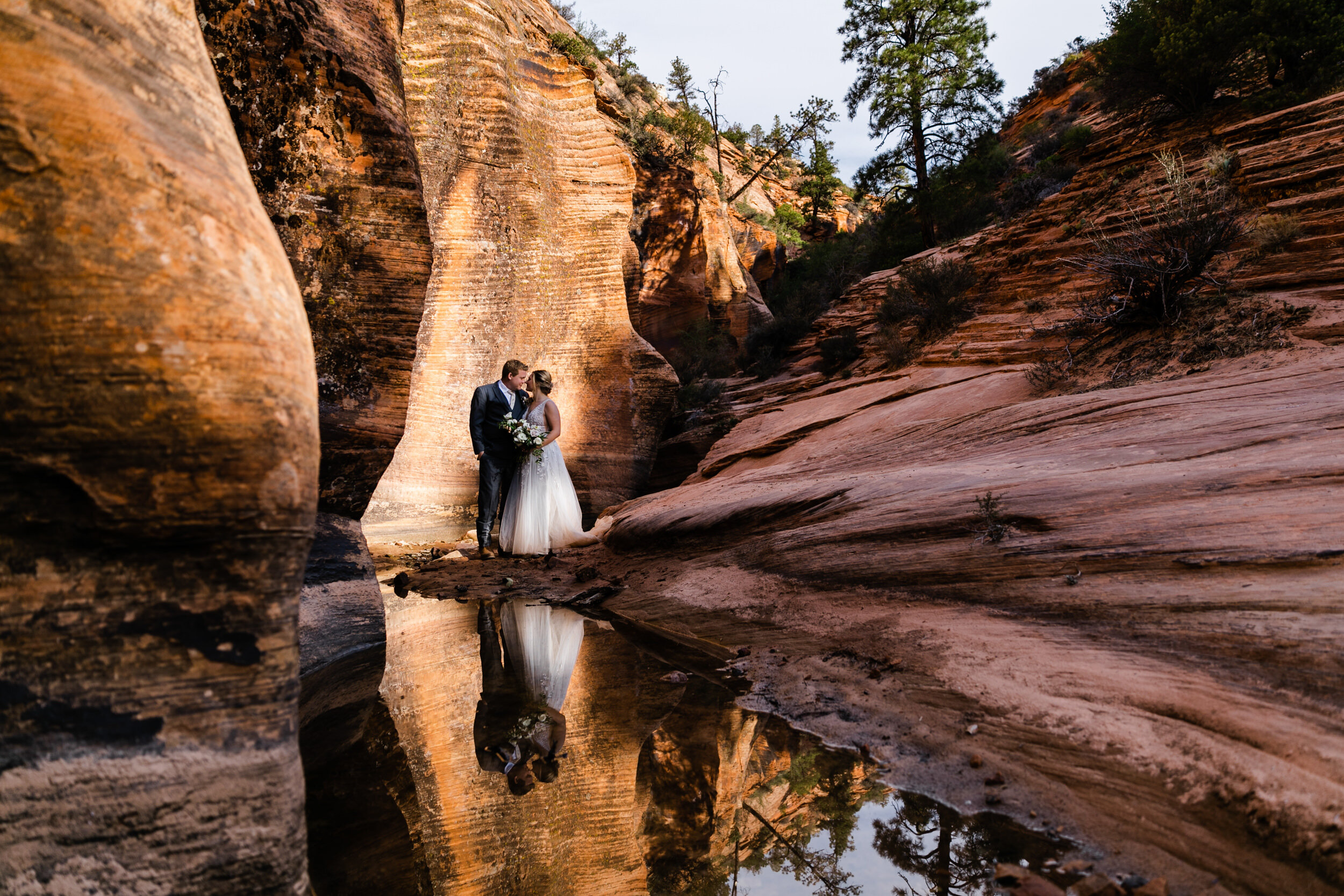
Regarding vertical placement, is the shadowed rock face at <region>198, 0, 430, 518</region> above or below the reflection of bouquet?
above

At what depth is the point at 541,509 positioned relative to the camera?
29.3ft

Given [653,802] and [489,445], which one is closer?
[653,802]

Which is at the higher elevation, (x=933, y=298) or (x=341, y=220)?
(x=933, y=298)

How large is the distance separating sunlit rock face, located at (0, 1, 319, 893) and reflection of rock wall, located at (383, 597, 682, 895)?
0.58 m

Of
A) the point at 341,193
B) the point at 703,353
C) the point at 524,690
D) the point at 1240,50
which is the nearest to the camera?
the point at 524,690

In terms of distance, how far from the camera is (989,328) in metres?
10.4

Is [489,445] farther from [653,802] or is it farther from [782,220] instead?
[782,220]

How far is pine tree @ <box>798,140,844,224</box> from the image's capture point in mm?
39188

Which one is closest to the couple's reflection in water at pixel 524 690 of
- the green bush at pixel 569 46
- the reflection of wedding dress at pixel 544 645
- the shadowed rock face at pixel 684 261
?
the reflection of wedding dress at pixel 544 645

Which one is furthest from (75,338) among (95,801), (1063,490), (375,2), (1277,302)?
(1277,302)

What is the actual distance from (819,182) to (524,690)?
39939 millimetres

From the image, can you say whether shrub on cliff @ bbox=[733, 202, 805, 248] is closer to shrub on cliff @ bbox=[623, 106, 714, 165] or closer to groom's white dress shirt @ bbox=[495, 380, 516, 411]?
shrub on cliff @ bbox=[623, 106, 714, 165]

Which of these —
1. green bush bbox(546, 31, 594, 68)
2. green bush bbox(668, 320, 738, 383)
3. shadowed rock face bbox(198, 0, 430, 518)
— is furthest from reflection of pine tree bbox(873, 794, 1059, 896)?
green bush bbox(668, 320, 738, 383)

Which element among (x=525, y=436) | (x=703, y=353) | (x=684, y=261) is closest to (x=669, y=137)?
(x=684, y=261)
